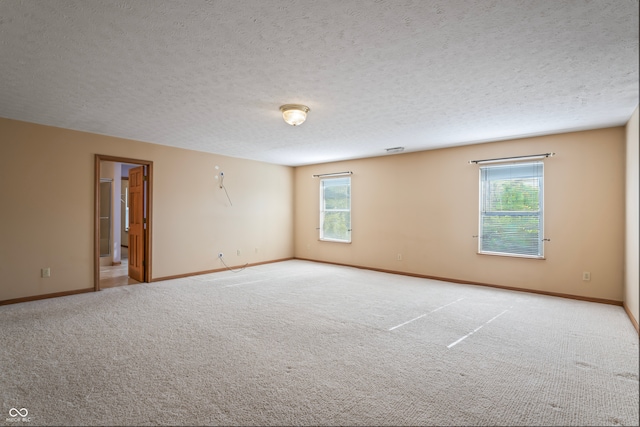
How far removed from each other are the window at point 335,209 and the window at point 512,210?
2664mm

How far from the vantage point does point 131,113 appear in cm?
372

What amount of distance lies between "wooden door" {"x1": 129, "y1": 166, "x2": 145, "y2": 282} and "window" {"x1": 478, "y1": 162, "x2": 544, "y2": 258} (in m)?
5.47

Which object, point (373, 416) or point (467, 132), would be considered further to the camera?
point (467, 132)

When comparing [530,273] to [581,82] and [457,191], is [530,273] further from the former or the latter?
[581,82]

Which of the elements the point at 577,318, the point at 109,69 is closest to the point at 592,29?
the point at 577,318

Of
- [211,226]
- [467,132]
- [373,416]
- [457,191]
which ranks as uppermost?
[467,132]

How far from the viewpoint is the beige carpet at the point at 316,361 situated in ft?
6.11

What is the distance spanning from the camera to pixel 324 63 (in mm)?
2477

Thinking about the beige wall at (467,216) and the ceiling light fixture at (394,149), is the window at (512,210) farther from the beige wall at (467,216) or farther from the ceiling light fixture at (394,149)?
the ceiling light fixture at (394,149)

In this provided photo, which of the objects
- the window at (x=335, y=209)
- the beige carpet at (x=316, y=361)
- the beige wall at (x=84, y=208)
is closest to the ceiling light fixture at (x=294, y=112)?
the beige carpet at (x=316, y=361)

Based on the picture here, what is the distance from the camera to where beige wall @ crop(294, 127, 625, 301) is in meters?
4.13

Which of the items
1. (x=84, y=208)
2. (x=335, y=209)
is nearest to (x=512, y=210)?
(x=335, y=209)

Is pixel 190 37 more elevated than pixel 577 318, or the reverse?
pixel 190 37

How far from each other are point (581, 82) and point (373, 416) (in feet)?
10.2
